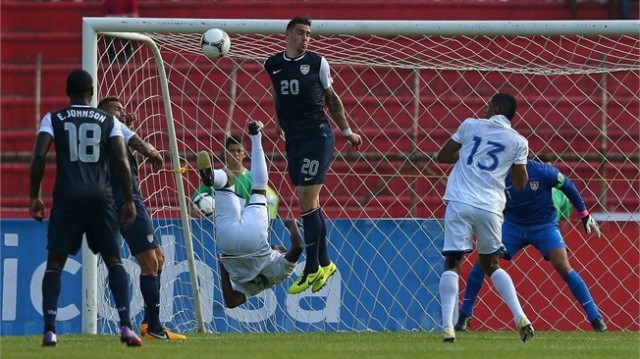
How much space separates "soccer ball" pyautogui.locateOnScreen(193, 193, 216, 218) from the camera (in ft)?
40.0

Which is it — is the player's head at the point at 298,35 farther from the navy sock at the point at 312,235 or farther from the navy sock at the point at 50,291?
the navy sock at the point at 50,291

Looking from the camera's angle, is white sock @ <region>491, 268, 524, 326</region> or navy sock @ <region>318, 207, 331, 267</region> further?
navy sock @ <region>318, 207, 331, 267</region>

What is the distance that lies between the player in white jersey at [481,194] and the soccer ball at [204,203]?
9.60ft

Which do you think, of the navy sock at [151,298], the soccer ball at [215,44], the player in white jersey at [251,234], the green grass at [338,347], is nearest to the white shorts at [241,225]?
the player in white jersey at [251,234]

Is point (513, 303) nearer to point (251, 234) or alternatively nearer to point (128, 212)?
point (251, 234)

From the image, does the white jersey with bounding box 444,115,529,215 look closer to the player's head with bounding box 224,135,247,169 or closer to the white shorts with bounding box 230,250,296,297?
the white shorts with bounding box 230,250,296,297

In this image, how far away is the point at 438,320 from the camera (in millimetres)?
12750

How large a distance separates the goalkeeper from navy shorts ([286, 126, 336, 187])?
1247 mm

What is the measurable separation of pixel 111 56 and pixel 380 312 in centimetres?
394

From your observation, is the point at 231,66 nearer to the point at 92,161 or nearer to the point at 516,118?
the point at 516,118

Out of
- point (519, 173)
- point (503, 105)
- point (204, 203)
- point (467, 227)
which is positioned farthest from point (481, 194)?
point (204, 203)

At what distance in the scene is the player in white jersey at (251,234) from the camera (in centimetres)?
1106

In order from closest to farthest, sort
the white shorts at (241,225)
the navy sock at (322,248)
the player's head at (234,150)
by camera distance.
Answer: the navy sock at (322,248) → the white shorts at (241,225) → the player's head at (234,150)

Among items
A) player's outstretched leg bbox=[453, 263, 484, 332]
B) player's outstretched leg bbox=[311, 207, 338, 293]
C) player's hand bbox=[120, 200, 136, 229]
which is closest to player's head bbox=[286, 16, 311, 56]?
player's outstretched leg bbox=[311, 207, 338, 293]
